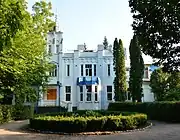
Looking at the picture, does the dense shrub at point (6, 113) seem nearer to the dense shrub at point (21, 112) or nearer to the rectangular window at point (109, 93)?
the dense shrub at point (21, 112)

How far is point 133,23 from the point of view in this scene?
34.6 feet

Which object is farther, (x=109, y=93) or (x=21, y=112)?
(x=109, y=93)

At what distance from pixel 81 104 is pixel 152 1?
1239 inches

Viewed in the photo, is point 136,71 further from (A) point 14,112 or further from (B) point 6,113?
(B) point 6,113

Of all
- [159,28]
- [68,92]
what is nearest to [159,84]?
[68,92]

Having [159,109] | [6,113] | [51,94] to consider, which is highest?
[51,94]

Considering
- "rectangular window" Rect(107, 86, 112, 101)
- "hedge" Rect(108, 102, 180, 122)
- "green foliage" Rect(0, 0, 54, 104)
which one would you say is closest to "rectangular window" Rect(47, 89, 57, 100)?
"rectangular window" Rect(107, 86, 112, 101)

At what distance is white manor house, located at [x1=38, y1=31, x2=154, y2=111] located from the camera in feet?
131

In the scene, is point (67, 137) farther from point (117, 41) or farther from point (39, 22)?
point (117, 41)

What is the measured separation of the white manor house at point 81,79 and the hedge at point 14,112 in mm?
8388

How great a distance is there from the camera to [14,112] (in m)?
29.2

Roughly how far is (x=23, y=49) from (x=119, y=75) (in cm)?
1834

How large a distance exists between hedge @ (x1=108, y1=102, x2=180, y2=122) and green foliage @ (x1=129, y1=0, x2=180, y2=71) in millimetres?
13534

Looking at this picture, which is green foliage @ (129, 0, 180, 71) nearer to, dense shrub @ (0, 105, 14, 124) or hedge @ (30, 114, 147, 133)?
hedge @ (30, 114, 147, 133)
